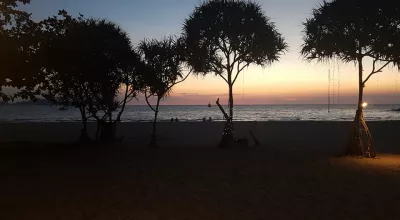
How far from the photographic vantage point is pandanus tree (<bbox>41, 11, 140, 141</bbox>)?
57.0 ft

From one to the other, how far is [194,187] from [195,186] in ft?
0.39

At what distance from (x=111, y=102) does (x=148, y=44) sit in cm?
382

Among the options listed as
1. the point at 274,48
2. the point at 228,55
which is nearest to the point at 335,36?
the point at 274,48

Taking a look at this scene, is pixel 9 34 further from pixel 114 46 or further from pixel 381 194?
pixel 381 194

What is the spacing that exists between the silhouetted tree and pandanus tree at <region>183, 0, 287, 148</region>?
25.3ft

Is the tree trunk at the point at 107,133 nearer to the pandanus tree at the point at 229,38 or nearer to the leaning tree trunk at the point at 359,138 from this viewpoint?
the pandanus tree at the point at 229,38

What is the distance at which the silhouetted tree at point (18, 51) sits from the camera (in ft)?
47.0

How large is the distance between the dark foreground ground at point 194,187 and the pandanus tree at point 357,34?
3.16m

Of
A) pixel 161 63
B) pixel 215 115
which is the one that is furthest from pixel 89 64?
pixel 215 115

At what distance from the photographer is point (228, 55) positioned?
792 inches

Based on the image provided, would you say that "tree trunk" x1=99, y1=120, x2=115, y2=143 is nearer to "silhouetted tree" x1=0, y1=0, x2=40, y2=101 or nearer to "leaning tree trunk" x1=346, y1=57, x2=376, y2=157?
"silhouetted tree" x1=0, y1=0, x2=40, y2=101

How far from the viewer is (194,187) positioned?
32.3 ft

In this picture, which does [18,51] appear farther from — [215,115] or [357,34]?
[215,115]

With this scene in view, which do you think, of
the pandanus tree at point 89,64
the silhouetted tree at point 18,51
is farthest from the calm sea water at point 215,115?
the silhouetted tree at point 18,51
